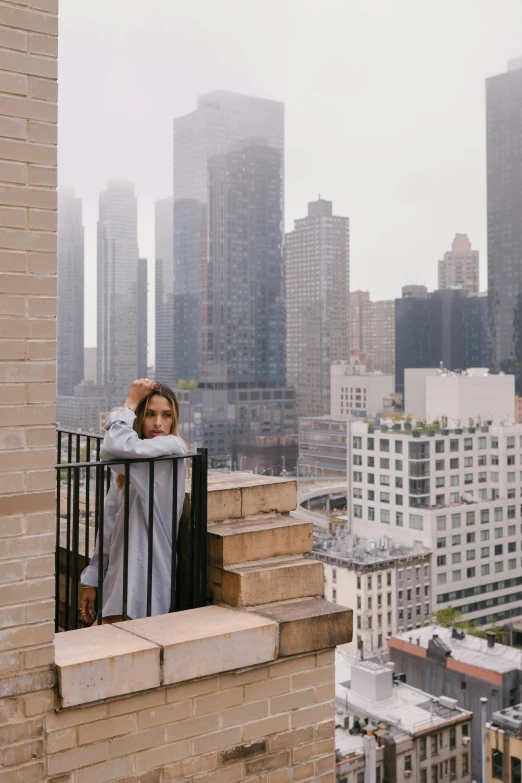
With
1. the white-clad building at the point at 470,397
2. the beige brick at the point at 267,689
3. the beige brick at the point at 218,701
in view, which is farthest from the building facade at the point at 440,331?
the beige brick at the point at 218,701

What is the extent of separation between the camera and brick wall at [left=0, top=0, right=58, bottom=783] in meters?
2.24

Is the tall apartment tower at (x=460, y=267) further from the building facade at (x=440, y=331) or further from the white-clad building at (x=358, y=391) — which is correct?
the white-clad building at (x=358, y=391)

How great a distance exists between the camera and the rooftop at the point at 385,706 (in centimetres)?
2886

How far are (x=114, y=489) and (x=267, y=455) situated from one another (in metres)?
97.1

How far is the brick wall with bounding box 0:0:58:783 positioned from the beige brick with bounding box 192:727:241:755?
0.47m

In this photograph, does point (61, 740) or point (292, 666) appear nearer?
point (61, 740)

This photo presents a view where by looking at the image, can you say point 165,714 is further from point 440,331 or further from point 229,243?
point 440,331

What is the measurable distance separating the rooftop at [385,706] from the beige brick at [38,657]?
27.8 metres

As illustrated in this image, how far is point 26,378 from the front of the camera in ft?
7.50

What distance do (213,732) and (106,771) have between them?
0.34 meters

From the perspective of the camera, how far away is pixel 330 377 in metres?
117

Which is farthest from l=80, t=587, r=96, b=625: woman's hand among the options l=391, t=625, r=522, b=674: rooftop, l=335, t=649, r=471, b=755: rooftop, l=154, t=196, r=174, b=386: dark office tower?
l=154, t=196, r=174, b=386: dark office tower

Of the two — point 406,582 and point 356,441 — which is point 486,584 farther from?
point 356,441


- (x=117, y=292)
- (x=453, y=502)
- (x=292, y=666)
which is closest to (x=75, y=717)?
(x=292, y=666)
